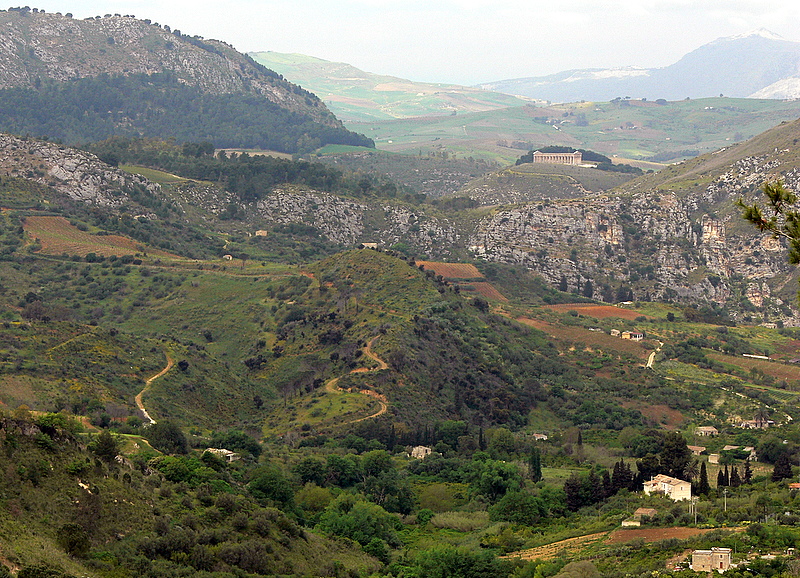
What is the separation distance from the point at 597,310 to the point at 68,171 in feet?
215

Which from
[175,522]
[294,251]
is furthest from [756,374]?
[175,522]

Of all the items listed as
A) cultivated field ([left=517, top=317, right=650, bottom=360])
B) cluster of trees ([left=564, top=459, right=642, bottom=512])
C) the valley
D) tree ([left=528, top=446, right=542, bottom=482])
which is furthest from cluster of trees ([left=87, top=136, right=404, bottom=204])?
cluster of trees ([left=564, top=459, right=642, bottom=512])

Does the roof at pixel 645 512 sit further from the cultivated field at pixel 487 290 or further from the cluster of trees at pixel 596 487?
the cultivated field at pixel 487 290

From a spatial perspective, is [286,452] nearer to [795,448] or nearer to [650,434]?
[650,434]

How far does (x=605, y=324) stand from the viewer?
124m

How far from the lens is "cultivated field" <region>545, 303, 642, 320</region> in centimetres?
12988

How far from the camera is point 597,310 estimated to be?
436 feet

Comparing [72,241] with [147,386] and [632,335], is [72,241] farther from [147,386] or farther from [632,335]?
[632,335]

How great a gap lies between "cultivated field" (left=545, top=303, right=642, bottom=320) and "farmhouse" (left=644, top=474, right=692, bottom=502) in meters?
59.7

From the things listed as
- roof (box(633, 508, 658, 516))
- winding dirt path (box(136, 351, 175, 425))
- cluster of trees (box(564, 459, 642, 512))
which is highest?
winding dirt path (box(136, 351, 175, 425))

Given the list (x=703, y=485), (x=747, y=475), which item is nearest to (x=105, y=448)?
(x=703, y=485)

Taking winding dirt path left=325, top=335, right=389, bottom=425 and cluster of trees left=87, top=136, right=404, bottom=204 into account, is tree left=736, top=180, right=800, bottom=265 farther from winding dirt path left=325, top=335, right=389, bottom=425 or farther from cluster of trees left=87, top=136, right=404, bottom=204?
cluster of trees left=87, top=136, right=404, bottom=204

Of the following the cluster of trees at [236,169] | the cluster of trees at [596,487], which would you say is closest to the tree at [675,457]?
the cluster of trees at [596,487]

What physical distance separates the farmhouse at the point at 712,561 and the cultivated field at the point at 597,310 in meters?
79.5
